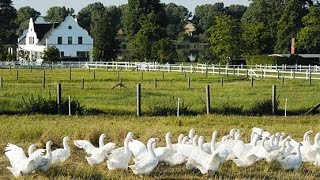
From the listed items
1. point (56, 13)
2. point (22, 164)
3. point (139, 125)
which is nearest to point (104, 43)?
point (139, 125)

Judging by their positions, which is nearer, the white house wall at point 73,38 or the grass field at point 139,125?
the grass field at point 139,125

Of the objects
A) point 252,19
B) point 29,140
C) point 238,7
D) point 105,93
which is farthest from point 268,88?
point 238,7

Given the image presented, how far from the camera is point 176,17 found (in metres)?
180

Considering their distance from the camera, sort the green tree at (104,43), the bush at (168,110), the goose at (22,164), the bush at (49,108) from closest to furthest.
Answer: the goose at (22,164), the bush at (49,108), the bush at (168,110), the green tree at (104,43)

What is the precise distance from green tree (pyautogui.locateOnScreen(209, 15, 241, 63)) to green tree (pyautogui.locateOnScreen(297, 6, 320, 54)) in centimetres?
1269

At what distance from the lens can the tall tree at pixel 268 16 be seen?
94.7 metres

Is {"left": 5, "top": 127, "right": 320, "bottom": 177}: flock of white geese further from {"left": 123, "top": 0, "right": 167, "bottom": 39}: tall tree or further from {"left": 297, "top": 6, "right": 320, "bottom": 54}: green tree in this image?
{"left": 123, "top": 0, "right": 167, "bottom": 39}: tall tree

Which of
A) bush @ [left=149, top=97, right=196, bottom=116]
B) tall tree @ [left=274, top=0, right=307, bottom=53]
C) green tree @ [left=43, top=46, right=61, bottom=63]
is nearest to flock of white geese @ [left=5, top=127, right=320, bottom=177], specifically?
bush @ [left=149, top=97, right=196, bottom=116]

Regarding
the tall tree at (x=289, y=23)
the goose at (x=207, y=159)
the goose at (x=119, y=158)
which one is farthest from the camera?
the tall tree at (x=289, y=23)

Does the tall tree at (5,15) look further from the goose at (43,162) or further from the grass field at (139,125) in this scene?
the goose at (43,162)

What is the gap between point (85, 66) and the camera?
8056cm

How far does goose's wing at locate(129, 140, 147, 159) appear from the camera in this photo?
12.9 metres

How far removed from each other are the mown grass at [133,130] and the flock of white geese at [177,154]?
21cm

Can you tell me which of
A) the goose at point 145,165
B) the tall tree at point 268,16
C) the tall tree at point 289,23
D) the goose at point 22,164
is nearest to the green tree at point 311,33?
the tall tree at point 289,23
